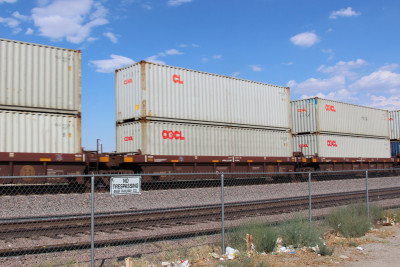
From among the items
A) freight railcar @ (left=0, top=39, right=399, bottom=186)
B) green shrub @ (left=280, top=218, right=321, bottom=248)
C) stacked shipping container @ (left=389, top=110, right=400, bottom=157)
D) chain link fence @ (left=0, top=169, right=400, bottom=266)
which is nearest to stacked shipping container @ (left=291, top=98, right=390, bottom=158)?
freight railcar @ (left=0, top=39, right=399, bottom=186)

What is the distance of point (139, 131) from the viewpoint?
16797 millimetres

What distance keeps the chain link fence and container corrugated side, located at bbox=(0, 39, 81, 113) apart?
2.88 meters

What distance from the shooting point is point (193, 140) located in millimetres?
18109

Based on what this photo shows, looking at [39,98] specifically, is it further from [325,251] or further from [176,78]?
[325,251]

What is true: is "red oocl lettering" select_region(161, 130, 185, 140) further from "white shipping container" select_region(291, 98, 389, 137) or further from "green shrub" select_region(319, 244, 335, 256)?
"white shipping container" select_region(291, 98, 389, 137)

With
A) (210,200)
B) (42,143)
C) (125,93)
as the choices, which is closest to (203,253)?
(210,200)

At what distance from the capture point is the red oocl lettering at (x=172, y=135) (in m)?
17.1

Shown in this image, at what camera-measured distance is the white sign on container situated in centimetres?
612

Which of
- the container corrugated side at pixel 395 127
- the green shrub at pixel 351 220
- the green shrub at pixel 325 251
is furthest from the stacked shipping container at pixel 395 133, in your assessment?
the green shrub at pixel 325 251

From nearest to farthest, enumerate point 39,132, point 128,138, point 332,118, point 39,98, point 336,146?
point 39,132 < point 39,98 < point 128,138 < point 336,146 < point 332,118

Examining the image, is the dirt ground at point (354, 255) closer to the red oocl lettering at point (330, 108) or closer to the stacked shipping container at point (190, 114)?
the stacked shipping container at point (190, 114)

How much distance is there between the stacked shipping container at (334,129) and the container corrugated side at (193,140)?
4.76 m

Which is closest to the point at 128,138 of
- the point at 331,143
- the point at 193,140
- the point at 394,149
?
the point at 193,140

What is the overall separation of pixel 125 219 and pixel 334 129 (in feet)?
67.7
